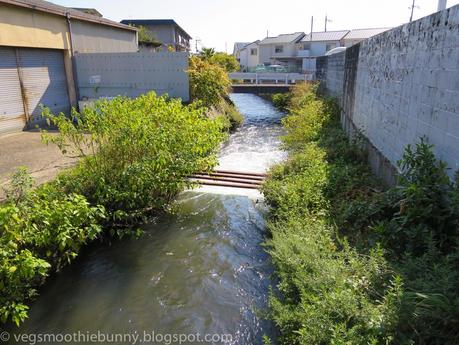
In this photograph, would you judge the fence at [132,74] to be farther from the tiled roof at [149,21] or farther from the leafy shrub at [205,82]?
the tiled roof at [149,21]

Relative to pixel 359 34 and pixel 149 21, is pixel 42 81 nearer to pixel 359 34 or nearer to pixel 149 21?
pixel 149 21

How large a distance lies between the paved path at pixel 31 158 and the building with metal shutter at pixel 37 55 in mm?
1527

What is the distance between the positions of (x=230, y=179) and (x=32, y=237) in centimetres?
539

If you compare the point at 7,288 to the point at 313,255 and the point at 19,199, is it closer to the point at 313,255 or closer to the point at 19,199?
the point at 19,199

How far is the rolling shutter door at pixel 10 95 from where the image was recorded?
39.1ft

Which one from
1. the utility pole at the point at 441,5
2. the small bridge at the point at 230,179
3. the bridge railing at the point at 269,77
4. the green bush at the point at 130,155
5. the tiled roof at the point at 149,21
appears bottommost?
the small bridge at the point at 230,179

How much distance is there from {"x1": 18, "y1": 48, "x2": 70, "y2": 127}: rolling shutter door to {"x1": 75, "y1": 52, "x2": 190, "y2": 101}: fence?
2.73 feet

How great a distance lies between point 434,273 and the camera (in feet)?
10.5

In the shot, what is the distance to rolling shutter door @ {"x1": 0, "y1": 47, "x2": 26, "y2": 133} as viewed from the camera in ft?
39.1

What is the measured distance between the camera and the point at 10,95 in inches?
485

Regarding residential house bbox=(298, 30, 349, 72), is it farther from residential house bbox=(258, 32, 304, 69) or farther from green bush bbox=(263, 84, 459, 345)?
green bush bbox=(263, 84, 459, 345)

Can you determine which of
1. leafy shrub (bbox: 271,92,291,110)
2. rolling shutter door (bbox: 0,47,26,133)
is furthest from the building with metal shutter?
leafy shrub (bbox: 271,92,291,110)

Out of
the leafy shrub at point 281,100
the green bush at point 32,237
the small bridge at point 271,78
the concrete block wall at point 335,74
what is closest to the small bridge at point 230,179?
the green bush at point 32,237

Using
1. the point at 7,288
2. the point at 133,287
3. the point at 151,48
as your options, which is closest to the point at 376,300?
the point at 133,287
